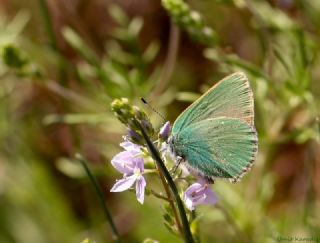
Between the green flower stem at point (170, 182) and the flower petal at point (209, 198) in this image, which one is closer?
the green flower stem at point (170, 182)

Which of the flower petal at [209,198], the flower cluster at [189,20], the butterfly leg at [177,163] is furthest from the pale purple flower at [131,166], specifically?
the flower cluster at [189,20]

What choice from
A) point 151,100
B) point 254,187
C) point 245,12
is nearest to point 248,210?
point 254,187

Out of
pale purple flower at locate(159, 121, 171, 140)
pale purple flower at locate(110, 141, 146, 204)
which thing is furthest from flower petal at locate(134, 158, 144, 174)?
pale purple flower at locate(159, 121, 171, 140)

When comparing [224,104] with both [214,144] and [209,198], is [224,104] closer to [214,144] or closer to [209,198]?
[214,144]

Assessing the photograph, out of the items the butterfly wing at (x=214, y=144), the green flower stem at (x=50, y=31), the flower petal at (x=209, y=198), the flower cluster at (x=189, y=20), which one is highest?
the green flower stem at (x=50, y=31)

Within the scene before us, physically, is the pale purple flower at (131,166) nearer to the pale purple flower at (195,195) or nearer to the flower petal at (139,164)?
the flower petal at (139,164)

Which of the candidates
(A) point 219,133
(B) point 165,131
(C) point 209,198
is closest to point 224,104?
(A) point 219,133

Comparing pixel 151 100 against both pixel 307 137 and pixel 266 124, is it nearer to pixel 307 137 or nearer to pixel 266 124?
pixel 266 124
